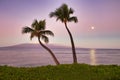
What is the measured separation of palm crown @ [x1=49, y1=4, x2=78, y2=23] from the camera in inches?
1185

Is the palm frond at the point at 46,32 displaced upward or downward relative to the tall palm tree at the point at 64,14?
downward

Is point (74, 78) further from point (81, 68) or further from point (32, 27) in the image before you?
point (32, 27)

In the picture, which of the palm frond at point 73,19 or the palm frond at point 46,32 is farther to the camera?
the palm frond at point 73,19

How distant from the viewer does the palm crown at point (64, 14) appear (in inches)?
1185

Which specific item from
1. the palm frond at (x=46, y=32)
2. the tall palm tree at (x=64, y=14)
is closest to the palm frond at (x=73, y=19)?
the tall palm tree at (x=64, y=14)

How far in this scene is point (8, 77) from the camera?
15.5 meters

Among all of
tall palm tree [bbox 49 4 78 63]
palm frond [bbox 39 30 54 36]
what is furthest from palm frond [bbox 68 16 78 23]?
palm frond [bbox 39 30 54 36]

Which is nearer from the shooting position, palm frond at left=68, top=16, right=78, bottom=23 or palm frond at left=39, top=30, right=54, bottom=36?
palm frond at left=39, top=30, right=54, bottom=36

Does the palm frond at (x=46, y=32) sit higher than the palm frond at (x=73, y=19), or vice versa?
the palm frond at (x=73, y=19)

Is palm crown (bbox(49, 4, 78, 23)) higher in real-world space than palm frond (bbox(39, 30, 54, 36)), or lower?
higher

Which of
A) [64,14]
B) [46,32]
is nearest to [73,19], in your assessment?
[64,14]

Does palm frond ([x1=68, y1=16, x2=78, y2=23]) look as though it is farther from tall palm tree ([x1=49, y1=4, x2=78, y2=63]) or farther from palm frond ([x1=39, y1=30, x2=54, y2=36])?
palm frond ([x1=39, y1=30, x2=54, y2=36])

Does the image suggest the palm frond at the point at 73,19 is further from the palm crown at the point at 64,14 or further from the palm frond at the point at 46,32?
the palm frond at the point at 46,32

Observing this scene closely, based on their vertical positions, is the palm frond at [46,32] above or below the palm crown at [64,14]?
below
